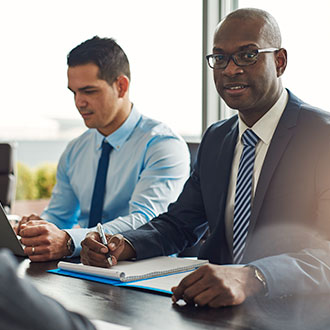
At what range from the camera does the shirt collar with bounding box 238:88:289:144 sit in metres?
1.90

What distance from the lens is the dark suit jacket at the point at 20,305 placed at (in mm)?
591

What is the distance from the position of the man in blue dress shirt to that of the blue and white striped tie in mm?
594

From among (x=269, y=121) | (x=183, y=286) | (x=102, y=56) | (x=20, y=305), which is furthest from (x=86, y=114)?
(x=20, y=305)

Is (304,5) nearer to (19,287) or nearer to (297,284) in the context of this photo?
(297,284)

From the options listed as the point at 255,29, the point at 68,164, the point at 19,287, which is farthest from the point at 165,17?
the point at 19,287

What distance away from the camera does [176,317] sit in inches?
44.8

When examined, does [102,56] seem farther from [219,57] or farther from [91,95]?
[219,57]

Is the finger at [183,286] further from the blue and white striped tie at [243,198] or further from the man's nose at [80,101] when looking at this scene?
the man's nose at [80,101]

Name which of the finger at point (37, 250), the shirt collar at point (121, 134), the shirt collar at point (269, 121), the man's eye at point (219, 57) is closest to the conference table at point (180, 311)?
the finger at point (37, 250)

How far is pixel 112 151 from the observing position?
8.95 feet

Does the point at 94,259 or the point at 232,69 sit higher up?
the point at 232,69

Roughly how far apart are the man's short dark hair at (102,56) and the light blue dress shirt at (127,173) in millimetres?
226

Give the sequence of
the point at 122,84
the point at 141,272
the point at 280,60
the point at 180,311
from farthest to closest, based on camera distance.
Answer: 1. the point at 122,84
2. the point at 280,60
3. the point at 141,272
4. the point at 180,311

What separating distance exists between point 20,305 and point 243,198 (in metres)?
1.34
